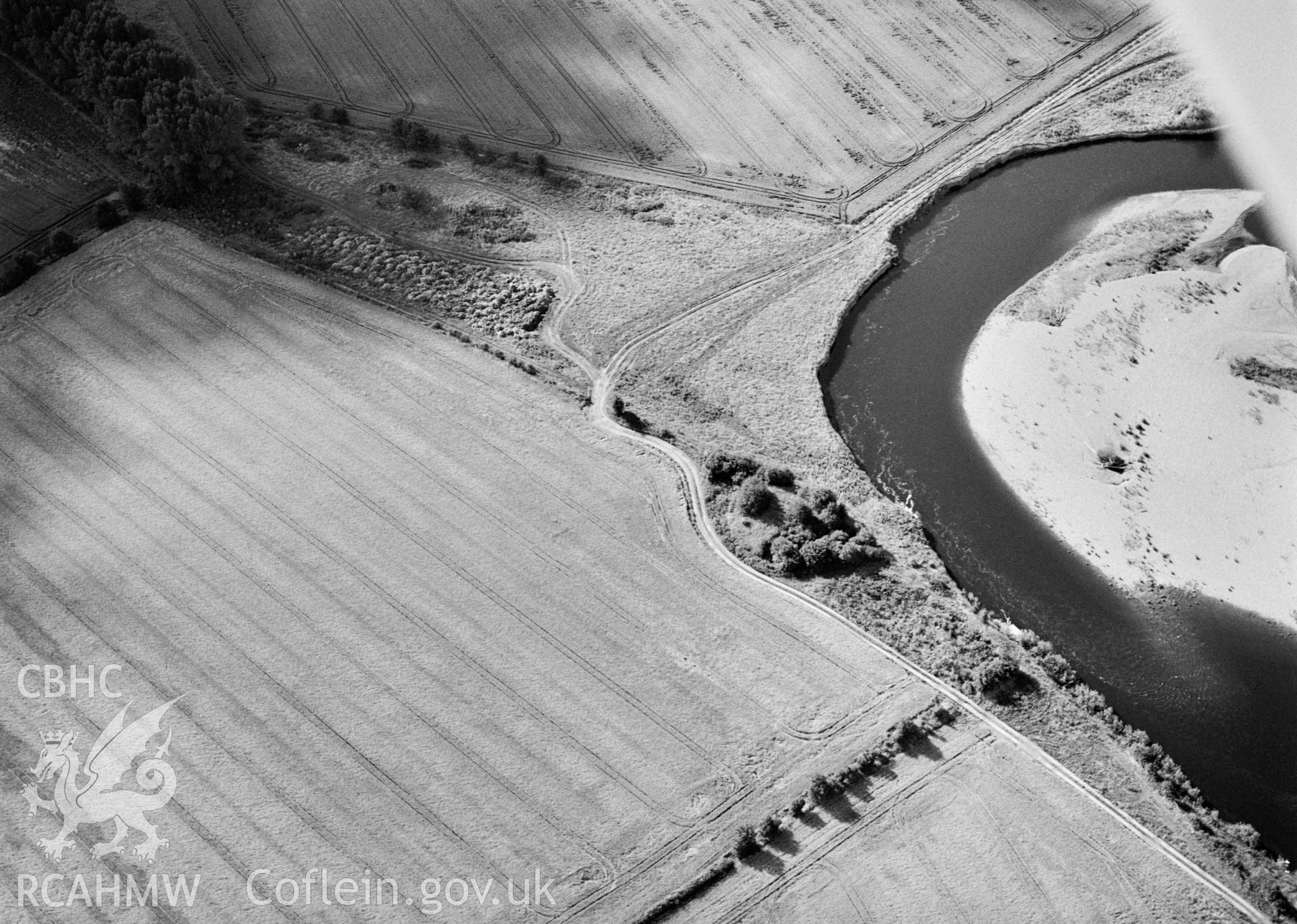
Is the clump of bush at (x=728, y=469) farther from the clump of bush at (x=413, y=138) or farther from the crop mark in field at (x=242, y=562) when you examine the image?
the clump of bush at (x=413, y=138)

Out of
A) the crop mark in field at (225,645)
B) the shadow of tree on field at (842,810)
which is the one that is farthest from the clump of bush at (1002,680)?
the crop mark in field at (225,645)

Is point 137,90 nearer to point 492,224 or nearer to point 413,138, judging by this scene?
point 413,138

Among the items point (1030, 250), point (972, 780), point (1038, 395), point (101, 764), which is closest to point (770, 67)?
point (1030, 250)

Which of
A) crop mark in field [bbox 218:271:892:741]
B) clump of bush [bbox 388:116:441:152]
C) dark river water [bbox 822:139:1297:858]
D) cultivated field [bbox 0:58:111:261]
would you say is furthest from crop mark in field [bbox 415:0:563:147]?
cultivated field [bbox 0:58:111:261]

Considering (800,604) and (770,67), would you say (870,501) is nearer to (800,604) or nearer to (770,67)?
(800,604)

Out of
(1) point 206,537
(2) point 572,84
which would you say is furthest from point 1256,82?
(1) point 206,537

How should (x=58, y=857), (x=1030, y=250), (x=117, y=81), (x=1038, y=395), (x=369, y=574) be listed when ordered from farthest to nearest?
(x=117, y=81), (x=1030, y=250), (x=1038, y=395), (x=369, y=574), (x=58, y=857)
